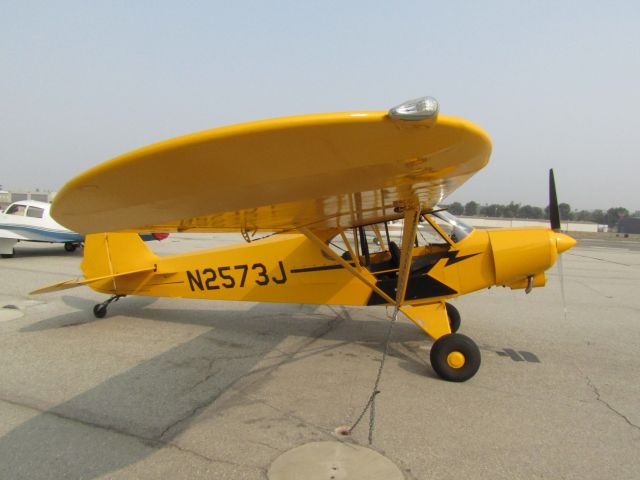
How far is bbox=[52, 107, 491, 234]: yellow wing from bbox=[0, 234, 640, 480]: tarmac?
177 cm

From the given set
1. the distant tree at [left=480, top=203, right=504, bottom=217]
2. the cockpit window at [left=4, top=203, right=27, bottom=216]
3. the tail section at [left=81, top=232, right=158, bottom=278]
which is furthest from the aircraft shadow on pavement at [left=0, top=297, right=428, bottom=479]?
the distant tree at [left=480, top=203, right=504, bottom=217]

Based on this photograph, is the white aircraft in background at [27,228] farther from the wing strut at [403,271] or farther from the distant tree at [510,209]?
the distant tree at [510,209]

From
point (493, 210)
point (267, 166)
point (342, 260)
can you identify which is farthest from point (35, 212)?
point (493, 210)

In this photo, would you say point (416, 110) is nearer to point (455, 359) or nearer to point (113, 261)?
point (455, 359)

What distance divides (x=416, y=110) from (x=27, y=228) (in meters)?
16.9

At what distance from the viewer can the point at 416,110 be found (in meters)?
1.53

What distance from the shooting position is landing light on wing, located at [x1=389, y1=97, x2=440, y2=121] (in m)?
1.51

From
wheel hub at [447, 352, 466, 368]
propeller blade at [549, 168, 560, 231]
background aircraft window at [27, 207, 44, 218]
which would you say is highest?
propeller blade at [549, 168, 560, 231]

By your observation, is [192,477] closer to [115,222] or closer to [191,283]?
[115,222]

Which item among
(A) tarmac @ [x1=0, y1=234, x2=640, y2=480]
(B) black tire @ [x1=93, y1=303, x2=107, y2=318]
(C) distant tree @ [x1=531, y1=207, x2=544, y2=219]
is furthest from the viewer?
(C) distant tree @ [x1=531, y1=207, x2=544, y2=219]

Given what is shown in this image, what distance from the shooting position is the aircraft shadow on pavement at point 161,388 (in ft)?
9.36

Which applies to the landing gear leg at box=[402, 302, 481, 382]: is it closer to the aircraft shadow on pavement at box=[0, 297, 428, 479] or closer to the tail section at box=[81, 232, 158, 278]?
the aircraft shadow on pavement at box=[0, 297, 428, 479]

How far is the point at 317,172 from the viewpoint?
1.96 meters

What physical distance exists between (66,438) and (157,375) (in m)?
1.27
